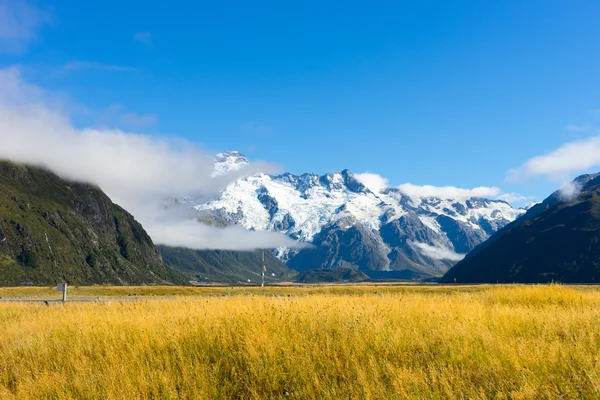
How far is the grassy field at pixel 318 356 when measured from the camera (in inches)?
336

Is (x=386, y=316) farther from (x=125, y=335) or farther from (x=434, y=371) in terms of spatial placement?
(x=125, y=335)

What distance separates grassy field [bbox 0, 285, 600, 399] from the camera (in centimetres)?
854

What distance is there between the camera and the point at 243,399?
8836 mm

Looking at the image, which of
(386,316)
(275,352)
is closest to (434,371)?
(275,352)

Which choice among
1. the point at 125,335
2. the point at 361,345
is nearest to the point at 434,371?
the point at 361,345

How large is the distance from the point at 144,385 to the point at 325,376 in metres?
3.58

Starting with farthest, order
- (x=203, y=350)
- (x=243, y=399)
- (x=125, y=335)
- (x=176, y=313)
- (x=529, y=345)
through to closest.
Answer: (x=176, y=313)
(x=125, y=335)
(x=203, y=350)
(x=529, y=345)
(x=243, y=399)

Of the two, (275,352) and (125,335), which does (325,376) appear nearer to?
(275,352)

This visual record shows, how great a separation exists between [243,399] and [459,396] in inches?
153

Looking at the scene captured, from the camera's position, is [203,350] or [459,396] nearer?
[459,396]

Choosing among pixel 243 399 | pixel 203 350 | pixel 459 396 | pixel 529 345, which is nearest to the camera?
pixel 459 396

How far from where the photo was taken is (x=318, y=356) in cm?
1000

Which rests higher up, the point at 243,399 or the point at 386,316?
the point at 386,316

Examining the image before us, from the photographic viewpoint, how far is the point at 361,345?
10.3 metres
